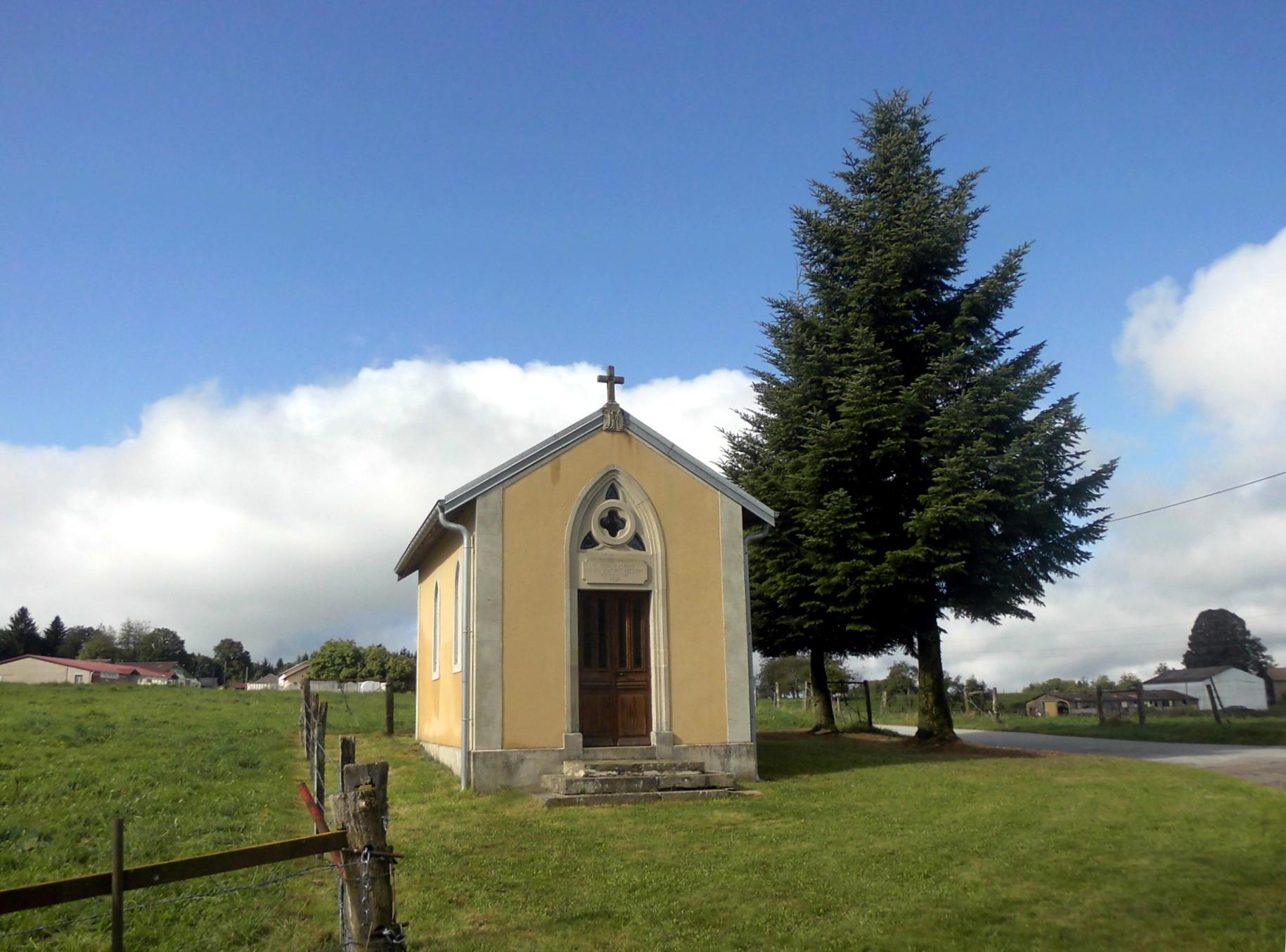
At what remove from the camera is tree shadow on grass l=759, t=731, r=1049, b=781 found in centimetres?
1758

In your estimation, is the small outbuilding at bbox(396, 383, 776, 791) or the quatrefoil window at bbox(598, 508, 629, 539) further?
the quatrefoil window at bbox(598, 508, 629, 539)

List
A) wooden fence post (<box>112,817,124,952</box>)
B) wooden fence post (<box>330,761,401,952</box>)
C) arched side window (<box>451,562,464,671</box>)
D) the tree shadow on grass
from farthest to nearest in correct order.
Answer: the tree shadow on grass < arched side window (<box>451,562,464,671</box>) < wooden fence post (<box>330,761,401,952</box>) < wooden fence post (<box>112,817,124,952</box>)

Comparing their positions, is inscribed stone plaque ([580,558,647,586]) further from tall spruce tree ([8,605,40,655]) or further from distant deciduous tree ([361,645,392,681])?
tall spruce tree ([8,605,40,655])

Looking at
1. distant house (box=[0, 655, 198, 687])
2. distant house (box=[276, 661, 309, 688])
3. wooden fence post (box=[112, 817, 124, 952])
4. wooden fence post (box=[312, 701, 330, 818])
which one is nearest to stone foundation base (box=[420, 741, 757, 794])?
wooden fence post (box=[312, 701, 330, 818])

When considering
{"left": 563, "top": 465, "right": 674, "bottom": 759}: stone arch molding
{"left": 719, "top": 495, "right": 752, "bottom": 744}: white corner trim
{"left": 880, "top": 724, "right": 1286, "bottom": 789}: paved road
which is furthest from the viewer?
{"left": 719, "top": 495, "right": 752, "bottom": 744}: white corner trim

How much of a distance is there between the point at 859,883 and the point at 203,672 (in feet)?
409

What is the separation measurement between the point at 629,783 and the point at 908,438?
10278 mm

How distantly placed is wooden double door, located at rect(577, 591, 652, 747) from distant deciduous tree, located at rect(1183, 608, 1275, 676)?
8656 centimetres

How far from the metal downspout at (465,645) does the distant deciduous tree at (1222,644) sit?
88.8 meters

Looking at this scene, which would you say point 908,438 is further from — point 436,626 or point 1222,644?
point 1222,644

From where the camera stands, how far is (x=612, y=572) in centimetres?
1628

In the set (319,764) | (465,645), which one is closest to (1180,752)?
(465,645)

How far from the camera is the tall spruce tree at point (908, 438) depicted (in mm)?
20219

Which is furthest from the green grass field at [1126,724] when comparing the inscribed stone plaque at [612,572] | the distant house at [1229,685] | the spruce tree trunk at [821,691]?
the distant house at [1229,685]
